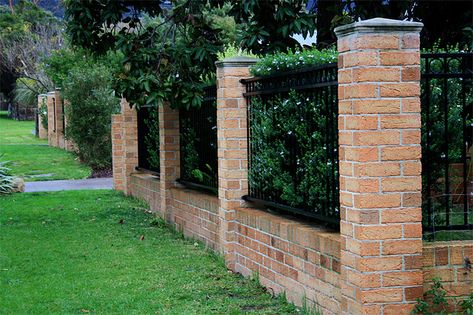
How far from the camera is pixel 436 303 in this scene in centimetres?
538

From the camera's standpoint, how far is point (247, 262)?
26.6 ft

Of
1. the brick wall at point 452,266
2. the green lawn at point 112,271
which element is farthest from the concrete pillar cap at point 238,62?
the brick wall at point 452,266

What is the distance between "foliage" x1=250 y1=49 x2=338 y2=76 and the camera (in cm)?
705

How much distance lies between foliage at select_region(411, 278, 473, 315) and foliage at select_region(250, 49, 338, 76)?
7.63ft

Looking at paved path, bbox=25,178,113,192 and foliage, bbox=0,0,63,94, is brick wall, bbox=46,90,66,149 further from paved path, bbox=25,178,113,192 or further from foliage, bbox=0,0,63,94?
paved path, bbox=25,178,113,192

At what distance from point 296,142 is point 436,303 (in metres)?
2.24

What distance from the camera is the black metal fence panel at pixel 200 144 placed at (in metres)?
10.1

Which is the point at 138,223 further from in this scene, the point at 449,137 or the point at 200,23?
the point at 449,137

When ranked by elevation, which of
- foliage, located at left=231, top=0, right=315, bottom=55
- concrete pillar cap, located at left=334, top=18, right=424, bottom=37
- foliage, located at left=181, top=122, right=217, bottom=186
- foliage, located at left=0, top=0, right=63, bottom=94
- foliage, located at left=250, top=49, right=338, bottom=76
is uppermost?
foliage, located at left=0, top=0, right=63, bottom=94

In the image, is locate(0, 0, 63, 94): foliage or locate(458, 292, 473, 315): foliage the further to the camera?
locate(0, 0, 63, 94): foliage

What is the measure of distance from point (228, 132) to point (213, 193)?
72.1 inches

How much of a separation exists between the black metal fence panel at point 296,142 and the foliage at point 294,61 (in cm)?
10

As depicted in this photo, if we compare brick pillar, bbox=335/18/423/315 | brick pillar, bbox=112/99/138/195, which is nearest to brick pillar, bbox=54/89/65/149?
brick pillar, bbox=112/99/138/195

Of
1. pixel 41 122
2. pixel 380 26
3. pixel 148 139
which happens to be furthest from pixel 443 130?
pixel 41 122
